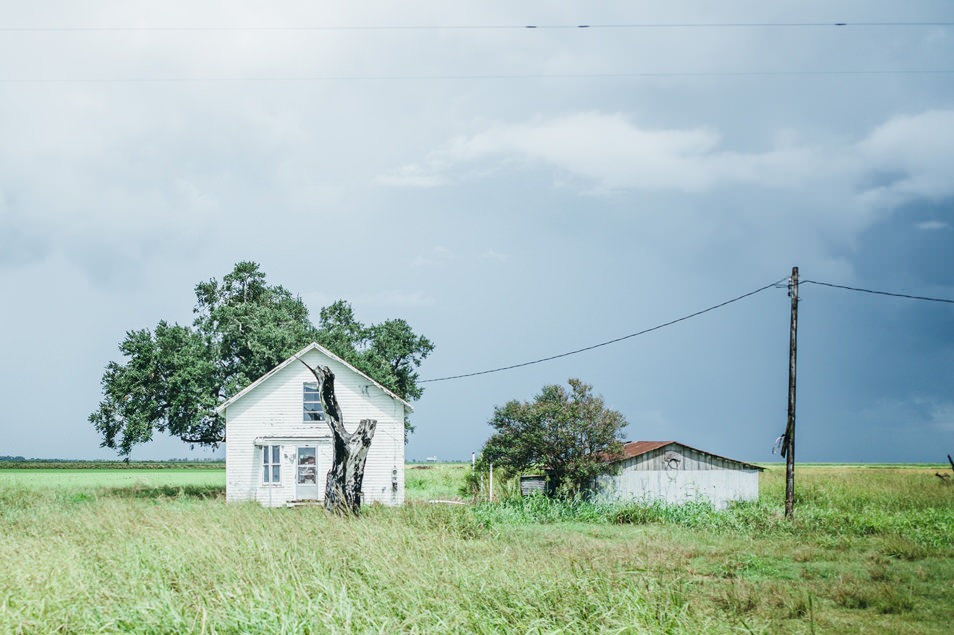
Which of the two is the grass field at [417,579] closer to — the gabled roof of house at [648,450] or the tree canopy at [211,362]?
the gabled roof of house at [648,450]

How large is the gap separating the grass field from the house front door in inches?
597

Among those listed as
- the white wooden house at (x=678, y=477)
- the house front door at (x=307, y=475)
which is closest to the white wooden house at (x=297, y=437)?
the house front door at (x=307, y=475)

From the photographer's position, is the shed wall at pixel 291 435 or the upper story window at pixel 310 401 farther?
the upper story window at pixel 310 401

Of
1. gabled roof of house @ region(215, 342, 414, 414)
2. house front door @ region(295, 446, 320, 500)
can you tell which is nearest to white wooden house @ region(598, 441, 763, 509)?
gabled roof of house @ region(215, 342, 414, 414)

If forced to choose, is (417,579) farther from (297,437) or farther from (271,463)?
(271,463)

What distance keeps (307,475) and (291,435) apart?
6.24ft

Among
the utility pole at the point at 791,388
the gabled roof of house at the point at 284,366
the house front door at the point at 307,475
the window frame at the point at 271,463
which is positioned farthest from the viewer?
the house front door at the point at 307,475

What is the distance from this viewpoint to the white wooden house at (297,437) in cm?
3403

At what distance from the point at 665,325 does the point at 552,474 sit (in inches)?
282

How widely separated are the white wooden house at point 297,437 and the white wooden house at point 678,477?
32.6 feet

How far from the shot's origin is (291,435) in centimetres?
3422

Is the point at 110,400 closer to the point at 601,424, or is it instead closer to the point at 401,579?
the point at 601,424

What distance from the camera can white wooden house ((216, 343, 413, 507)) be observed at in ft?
112

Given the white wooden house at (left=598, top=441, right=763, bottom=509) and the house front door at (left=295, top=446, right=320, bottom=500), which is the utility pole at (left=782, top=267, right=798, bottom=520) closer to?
the white wooden house at (left=598, top=441, right=763, bottom=509)
